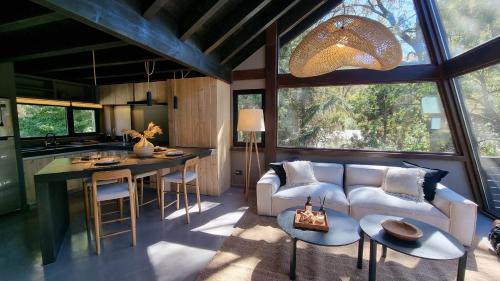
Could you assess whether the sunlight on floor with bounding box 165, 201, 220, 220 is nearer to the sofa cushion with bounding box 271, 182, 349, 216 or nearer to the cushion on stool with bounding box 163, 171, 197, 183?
the cushion on stool with bounding box 163, 171, 197, 183

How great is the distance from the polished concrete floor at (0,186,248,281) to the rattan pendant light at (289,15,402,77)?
2.24 meters

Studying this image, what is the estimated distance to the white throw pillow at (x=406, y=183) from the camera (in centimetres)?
281

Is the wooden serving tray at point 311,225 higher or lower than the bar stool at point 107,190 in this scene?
lower

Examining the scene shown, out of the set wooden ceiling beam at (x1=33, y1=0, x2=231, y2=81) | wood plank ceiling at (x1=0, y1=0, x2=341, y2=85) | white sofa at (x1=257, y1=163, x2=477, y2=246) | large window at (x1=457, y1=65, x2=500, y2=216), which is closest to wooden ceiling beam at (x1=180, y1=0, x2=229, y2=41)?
wood plank ceiling at (x1=0, y1=0, x2=341, y2=85)

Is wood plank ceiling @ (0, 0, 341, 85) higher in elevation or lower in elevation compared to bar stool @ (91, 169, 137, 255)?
higher

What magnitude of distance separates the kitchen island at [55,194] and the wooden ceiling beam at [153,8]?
5.28ft

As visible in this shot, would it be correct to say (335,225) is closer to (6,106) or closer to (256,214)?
(256,214)

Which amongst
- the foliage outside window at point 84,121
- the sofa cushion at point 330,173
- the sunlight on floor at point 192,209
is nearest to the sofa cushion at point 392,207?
the sofa cushion at point 330,173

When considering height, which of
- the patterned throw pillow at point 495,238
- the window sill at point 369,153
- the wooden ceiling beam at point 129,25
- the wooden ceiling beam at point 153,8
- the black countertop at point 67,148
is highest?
the wooden ceiling beam at point 153,8

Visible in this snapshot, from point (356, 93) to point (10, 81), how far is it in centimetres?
563

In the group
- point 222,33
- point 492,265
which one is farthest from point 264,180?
point 492,265

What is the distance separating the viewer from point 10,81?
329cm

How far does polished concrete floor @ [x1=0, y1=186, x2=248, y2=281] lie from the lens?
2.01 meters

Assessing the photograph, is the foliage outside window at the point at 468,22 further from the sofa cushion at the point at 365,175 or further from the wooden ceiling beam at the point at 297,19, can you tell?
the sofa cushion at the point at 365,175
